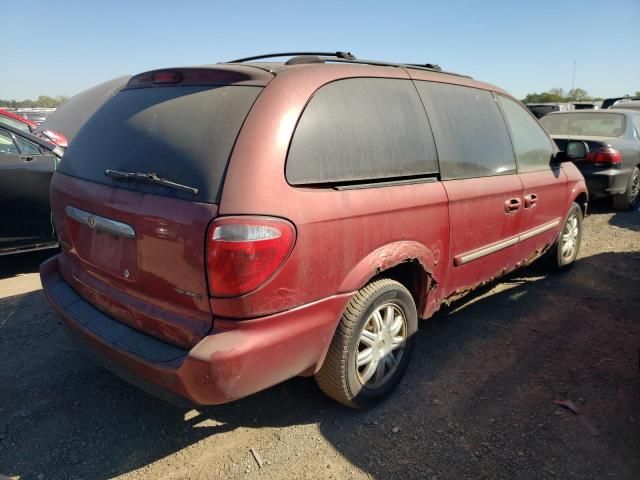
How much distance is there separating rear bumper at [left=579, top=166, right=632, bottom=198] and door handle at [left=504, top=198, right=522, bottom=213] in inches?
170

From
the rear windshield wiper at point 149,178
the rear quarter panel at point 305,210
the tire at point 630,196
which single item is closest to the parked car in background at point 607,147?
the tire at point 630,196

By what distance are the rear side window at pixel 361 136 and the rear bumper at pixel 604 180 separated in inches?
214

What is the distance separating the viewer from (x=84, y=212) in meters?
2.39

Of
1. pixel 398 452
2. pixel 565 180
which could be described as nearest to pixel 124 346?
pixel 398 452

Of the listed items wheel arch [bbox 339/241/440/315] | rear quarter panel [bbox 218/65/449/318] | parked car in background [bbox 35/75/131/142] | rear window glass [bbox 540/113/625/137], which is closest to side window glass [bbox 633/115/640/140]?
rear window glass [bbox 540/113/625/137]

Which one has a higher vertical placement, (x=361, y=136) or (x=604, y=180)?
(x=361, y=136)

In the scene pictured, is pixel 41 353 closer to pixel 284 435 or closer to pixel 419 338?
pixel 284 435

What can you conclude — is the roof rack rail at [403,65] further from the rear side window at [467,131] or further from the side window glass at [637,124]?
the side window glass at [637,124]

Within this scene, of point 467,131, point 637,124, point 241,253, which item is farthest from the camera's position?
point 637,124

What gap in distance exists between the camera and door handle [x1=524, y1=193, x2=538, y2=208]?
371 centimetres

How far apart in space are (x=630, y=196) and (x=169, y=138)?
7898 millimetres

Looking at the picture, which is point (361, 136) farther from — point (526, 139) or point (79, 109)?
point (79, 109)

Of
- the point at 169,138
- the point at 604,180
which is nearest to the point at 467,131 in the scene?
the point at 169,138

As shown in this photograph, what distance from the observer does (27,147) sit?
15.7 feet
